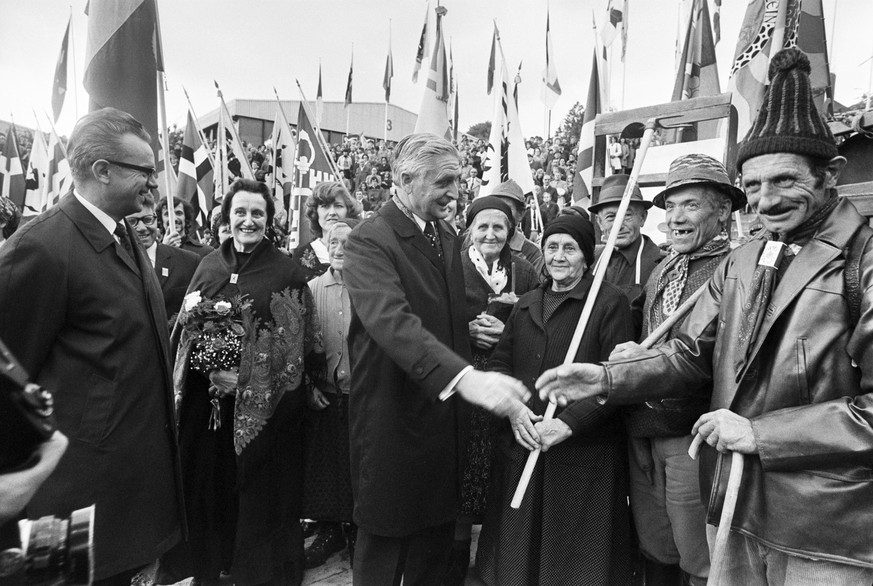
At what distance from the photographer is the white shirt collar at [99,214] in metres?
2.20

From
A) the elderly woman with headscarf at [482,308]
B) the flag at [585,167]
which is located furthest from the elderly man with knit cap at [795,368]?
the flag at [585,167]

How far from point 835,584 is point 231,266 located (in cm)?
310

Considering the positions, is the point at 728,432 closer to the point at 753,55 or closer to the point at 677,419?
the point at 677,419

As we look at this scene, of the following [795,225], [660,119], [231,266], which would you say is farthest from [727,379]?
[231,266]

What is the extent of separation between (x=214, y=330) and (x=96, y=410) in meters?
1.27

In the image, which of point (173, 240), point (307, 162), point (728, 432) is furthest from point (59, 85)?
point (728, 432)

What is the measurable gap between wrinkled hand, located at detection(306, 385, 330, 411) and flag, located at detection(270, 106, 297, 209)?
6012 millimetres

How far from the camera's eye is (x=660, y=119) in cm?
381

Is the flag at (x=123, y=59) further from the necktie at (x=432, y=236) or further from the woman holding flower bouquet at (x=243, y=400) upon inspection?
the necktie at (x=432, y=236)

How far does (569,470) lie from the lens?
2963 millimetres

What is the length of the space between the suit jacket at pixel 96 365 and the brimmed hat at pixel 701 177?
94.3 inches

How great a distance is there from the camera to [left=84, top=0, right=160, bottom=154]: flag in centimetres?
344

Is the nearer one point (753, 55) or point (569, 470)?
point (569, 470)

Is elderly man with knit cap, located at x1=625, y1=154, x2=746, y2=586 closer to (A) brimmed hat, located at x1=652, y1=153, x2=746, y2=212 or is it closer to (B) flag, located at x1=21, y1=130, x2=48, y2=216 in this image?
(A) brimmed hat, located at x1=652, y1=153, x2=746, y2=212
